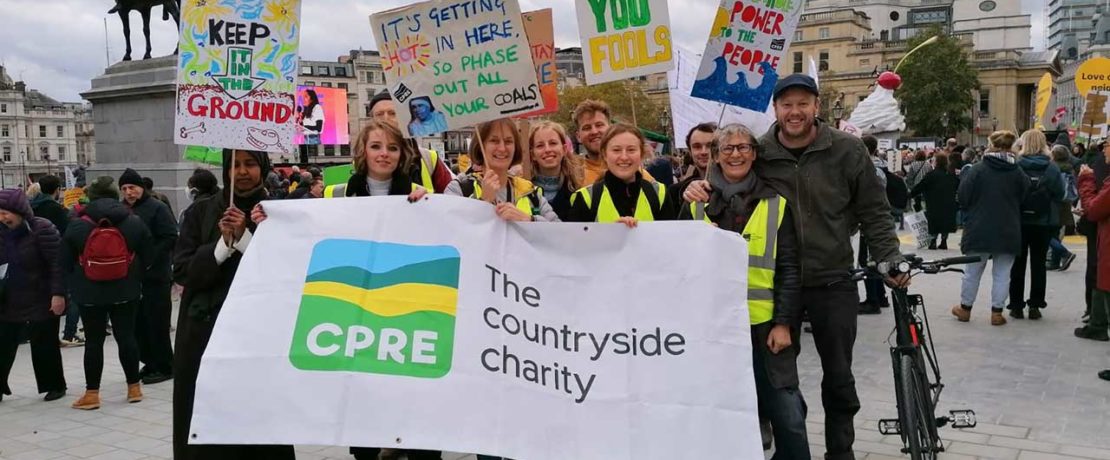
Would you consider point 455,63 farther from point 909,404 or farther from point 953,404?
point 953,404

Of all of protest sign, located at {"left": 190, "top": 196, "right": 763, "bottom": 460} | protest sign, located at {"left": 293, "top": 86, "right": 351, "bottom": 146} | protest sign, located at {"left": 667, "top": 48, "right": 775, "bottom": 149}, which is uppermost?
protest sign, located at {"left": 293, "top": 86, "right": 351, "bottom": 146}

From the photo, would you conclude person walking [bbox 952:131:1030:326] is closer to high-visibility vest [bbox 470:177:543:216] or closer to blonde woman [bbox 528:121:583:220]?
blonde woman [bbox 528:121:583:220]

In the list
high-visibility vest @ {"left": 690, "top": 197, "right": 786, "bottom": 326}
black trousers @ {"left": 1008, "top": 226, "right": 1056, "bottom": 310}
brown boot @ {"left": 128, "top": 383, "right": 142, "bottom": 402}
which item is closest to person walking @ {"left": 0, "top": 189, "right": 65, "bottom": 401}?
brown boot @ {"left": 128, "top": 383, "right": 142, "bottom": 402}

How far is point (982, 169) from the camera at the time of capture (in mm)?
10031

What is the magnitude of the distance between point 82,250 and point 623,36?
16.9 feet

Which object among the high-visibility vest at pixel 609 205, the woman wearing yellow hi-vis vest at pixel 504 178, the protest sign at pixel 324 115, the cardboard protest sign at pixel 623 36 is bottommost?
the high-visibility vest at pixel 609 205

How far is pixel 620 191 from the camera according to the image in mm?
4910

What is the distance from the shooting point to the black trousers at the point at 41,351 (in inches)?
315

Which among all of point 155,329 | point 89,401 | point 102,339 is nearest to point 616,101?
point 155,329

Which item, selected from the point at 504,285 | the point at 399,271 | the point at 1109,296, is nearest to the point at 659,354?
the point at 504,285

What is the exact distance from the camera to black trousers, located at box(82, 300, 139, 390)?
7.63 meters

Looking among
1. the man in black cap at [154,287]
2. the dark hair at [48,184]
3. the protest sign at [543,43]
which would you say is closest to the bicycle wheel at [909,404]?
the protest sign at [543,43]

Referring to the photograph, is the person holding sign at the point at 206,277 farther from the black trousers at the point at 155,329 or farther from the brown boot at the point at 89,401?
the black trousers at the point at 155,329

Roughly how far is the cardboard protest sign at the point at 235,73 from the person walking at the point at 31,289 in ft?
12.7
